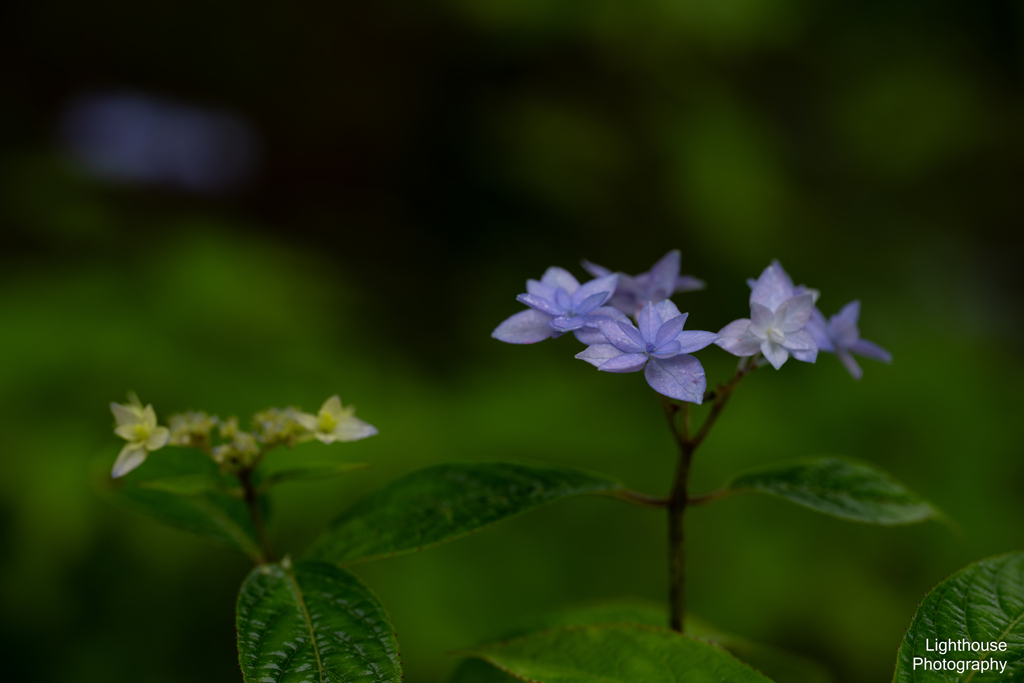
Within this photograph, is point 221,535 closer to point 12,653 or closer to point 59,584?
point 59,584

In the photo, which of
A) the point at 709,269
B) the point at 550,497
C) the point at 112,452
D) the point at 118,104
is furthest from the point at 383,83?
the point at 550,497

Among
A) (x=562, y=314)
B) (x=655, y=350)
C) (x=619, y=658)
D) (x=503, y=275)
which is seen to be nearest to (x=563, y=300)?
(x=562, y=314)

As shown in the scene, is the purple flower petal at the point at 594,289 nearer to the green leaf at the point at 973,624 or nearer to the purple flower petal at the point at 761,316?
the purple flower petal at the point at 761,316

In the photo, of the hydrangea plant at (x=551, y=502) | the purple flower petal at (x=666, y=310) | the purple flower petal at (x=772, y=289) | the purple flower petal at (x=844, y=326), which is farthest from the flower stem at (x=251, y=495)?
the purple flower petal at (x=844, y=326)

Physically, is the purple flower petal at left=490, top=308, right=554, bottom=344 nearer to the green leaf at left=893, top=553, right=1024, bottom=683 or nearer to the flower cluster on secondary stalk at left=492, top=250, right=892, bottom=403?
the flower cluster on secondary stalk at left=492, top=250, right=892, bottom=403

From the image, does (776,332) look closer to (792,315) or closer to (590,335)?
(792,315)

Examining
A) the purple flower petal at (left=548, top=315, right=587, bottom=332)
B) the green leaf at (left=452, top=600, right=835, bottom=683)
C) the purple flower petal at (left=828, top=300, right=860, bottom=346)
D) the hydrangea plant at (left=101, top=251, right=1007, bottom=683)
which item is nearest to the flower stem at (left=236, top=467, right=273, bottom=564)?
the hydrangea plant at (left=101, top=251, right=1007, bottom=683)
